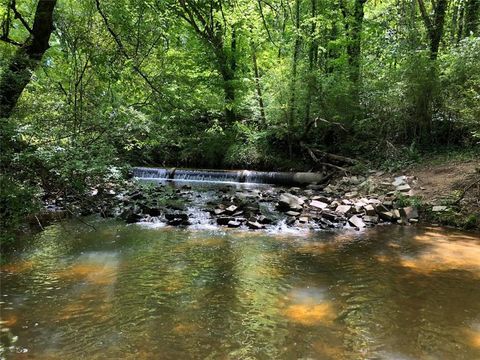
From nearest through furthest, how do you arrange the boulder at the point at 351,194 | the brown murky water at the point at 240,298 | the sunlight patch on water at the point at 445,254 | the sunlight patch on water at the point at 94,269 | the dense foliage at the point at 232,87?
1. the brown murky water at the point at 240,298
2. the dense foliage at the point at 232,87
3. the sunlight patch on water at the point at 94,269
4. the sunlight patch on water at the point at 445,254
5. the boulder at the point at 351,194

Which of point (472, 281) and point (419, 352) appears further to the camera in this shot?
point (472, 281)

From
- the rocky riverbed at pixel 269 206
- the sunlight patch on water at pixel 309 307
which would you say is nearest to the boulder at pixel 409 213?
the rocky riverbed at pixel 269 206

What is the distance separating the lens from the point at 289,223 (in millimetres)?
8836

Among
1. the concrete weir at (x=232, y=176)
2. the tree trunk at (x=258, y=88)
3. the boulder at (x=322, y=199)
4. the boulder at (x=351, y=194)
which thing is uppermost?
the tree trunk at (x=258, y=88)

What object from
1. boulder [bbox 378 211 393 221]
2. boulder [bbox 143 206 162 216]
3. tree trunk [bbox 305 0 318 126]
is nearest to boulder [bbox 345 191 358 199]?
boulder [bbox 378 211 393 221]

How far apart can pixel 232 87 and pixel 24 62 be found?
13124 mm

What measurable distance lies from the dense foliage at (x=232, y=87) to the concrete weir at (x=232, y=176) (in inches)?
58.7

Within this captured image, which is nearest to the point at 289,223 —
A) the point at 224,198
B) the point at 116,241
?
the point at 224,198

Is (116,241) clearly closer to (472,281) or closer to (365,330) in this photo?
(365,330)

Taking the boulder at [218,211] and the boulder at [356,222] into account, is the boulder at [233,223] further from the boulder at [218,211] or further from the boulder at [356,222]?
the boulder at [356,222]

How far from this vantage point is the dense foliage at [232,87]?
16.0 feet

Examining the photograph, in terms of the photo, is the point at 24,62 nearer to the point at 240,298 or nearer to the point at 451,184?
the point at 240,298

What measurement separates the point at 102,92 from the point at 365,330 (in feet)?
22.2

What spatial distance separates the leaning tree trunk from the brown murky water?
2.43 meters
